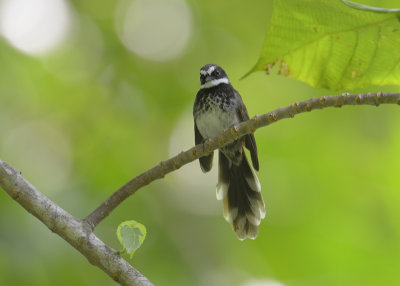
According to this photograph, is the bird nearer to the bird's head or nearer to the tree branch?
the bird's head

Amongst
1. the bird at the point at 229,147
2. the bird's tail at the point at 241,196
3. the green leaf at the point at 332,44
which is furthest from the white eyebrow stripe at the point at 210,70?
the green leaf at the point at 332,44

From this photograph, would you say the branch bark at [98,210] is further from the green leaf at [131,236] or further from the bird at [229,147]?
the bird at [229,147]

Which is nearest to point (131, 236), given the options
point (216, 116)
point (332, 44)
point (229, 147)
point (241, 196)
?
point (332, 44)

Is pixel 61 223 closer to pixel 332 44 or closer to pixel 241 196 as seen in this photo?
pixel 332 44

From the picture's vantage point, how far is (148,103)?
238 inches

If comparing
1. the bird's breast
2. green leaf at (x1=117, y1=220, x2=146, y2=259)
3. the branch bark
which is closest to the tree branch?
the branch bark

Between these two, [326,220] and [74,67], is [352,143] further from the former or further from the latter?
[74,67]

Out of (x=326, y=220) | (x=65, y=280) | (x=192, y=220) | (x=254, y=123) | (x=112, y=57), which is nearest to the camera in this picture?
(x=254, y=123)

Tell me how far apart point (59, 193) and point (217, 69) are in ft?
5.86

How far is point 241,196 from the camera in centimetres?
498

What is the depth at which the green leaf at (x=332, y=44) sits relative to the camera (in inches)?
72.9

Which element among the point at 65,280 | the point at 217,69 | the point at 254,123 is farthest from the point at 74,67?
the point at 254,123

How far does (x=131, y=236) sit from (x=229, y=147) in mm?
3095

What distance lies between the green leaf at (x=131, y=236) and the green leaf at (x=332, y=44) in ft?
2.64
